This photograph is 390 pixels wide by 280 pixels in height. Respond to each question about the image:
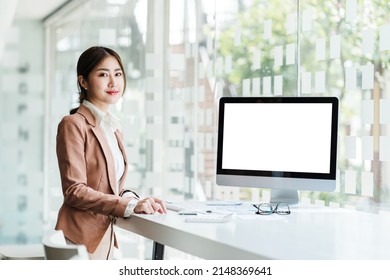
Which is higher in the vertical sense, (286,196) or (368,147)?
(368,147)

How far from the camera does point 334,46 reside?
2.99 meters

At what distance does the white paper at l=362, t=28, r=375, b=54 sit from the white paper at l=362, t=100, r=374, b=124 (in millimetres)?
204

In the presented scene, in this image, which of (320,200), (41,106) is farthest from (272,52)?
(41,106)

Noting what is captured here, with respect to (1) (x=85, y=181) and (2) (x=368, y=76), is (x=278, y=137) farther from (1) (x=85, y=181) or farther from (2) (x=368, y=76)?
(1) (x=85, y=181)

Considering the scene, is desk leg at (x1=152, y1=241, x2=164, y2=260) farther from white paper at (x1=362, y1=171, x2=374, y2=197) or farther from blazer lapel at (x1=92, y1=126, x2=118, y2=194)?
white paper at (x1=362, y1=171, x2=374, y2=197)

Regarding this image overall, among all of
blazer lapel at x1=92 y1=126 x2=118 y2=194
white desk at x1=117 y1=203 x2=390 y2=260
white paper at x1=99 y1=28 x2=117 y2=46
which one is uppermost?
white paper at x1=99 y1=28 x2=117 y2=46

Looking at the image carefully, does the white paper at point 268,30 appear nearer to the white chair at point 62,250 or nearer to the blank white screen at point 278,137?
the blank white screen at point 278,137

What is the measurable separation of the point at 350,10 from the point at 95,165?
4.22 ft

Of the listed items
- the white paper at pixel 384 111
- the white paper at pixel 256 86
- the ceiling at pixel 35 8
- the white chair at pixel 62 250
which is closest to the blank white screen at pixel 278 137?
the white paper at pixel 384 111

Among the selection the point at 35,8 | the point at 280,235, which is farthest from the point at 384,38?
the point at 35,8

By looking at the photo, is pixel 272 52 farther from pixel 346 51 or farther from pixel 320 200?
pixel 320 200

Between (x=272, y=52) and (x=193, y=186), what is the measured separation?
117 cm

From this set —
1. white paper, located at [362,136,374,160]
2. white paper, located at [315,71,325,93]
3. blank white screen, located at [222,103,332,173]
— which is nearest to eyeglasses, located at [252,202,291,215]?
blank white screen, located at [222,103,332,173]

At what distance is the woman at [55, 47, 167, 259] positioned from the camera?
2.30 m
